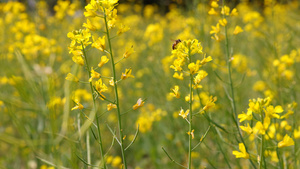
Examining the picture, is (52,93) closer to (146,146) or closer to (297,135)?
(297,135)

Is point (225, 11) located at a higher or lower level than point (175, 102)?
higher

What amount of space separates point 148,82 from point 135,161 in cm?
174

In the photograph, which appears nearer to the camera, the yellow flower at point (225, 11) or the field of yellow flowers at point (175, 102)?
the field of yellow flowers at point (175, 102)

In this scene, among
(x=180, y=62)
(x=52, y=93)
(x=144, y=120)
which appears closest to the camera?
(x=52, y=93)

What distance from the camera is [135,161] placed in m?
3.65

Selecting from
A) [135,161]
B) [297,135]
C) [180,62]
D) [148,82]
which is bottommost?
[135,161]

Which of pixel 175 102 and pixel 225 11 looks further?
pixel 175 102

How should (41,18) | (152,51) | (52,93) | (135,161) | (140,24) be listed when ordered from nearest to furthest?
1. (52,93)
2. (135,161)
3. (41,18)
4. (152,51)
5. (140,24)

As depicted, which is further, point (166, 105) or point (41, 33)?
point (41, 33)

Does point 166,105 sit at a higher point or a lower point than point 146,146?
higher

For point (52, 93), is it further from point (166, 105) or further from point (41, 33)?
point (41, 33)

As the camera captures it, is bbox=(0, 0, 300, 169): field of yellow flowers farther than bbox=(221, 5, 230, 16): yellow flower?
No

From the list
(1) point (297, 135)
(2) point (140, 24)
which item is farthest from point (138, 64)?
(1) point (297, 135)

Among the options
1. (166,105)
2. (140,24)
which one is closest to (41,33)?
(166,105)
